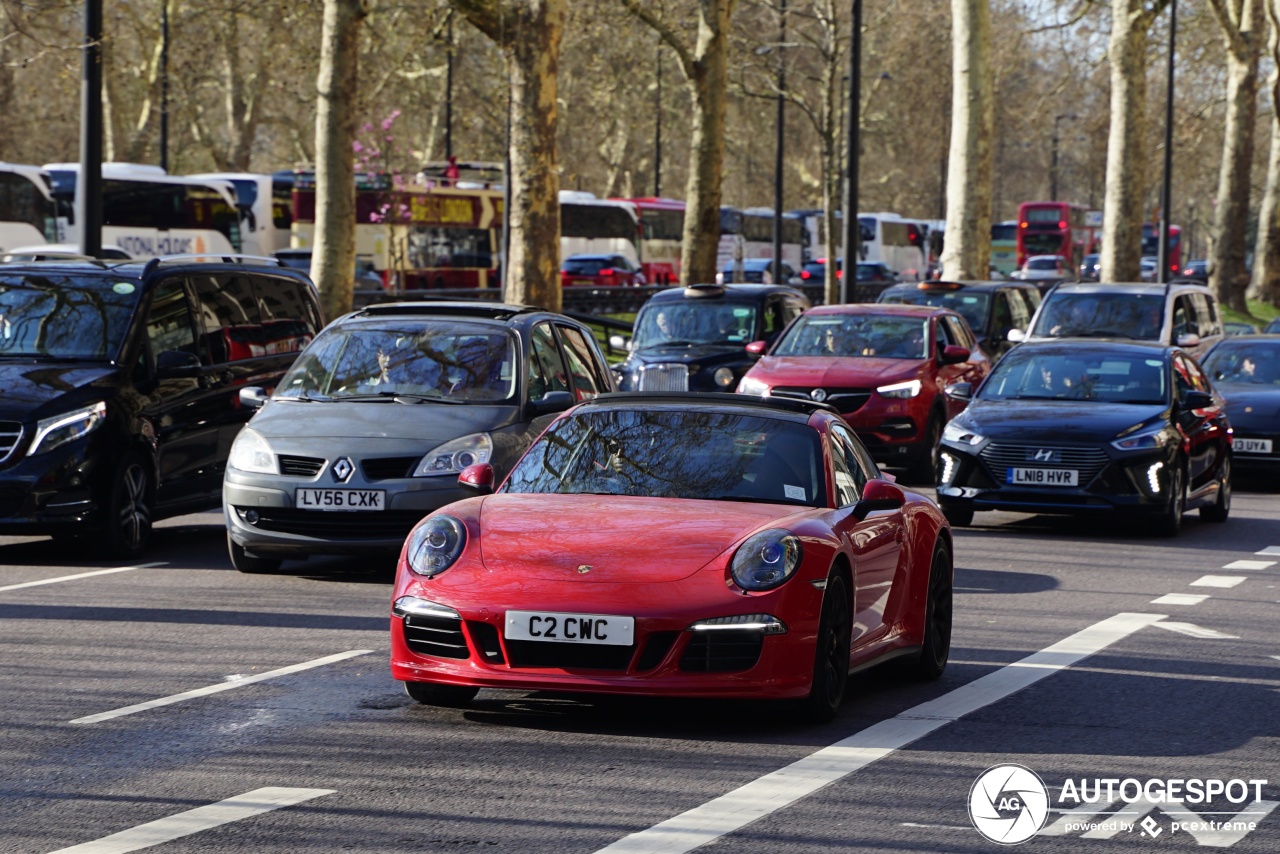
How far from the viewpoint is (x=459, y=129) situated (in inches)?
2795

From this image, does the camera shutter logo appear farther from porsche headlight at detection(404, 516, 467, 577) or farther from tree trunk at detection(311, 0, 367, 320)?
tree trunk at detection(311, 0, 367, 320)

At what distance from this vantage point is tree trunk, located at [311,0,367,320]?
25.9 metres

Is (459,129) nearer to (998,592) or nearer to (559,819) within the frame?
(998,592)

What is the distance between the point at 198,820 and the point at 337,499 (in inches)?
229

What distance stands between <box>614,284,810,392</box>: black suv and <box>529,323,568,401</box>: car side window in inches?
331

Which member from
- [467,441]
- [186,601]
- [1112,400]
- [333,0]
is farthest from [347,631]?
[333,0]

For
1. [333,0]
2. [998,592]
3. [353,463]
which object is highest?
[333,0]

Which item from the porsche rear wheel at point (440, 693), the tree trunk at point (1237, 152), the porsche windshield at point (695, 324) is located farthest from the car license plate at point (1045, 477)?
the tree trunk at point (1237, 152)

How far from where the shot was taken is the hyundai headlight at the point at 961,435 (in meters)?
15.4

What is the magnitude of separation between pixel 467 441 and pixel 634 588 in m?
4.86

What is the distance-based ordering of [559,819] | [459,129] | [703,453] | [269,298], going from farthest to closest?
1. [459,129]
2. [269,298]
3. [703,453]
4. [559,819]

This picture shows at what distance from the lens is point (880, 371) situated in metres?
19.8

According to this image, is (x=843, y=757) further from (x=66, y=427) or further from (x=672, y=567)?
(x=66, y=427)

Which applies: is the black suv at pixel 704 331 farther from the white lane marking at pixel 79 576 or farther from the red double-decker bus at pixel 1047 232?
the red double-decker bus at pixel 1047 232
